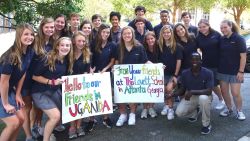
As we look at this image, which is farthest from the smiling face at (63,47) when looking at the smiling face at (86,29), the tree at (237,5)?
the tree at (237,5)

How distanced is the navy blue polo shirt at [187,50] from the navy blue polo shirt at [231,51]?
0.52 m

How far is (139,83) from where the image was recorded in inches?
257

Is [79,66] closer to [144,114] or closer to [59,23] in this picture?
[59,23]

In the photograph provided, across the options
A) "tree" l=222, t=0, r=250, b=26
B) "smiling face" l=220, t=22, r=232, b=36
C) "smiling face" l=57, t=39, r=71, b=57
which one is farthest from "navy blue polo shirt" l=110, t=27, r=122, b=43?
"tree" l=222, t=0, r=250, b=26

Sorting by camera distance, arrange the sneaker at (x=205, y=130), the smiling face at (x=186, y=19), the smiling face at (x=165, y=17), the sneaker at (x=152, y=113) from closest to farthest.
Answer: the sneaker at (x=205, y=130), the sneaker at (x=152, y=113), the smiling face at (x=165, y=17), the smiling face at (x=186, y=19)

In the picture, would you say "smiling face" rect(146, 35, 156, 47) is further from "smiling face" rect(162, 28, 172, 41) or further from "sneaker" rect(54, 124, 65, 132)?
"sneaker" rect(54, 124, 65, 132)

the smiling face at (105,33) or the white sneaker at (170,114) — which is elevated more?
the smiling face at (105,33)

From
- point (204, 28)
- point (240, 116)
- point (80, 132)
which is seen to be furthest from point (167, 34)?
point (80, 132)

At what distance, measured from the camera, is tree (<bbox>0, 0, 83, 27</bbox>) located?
19.1 ft

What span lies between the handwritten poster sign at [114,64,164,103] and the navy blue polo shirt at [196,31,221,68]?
3.36ft

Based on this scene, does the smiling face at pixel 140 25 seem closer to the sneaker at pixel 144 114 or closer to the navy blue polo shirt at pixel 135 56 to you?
the navy blue polo shirt at pixel 135 56

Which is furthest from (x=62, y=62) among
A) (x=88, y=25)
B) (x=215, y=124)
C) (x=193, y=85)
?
(x=215, y=124)

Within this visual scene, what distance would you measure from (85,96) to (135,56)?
3.94 feet

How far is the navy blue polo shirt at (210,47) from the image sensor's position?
6.74 m
